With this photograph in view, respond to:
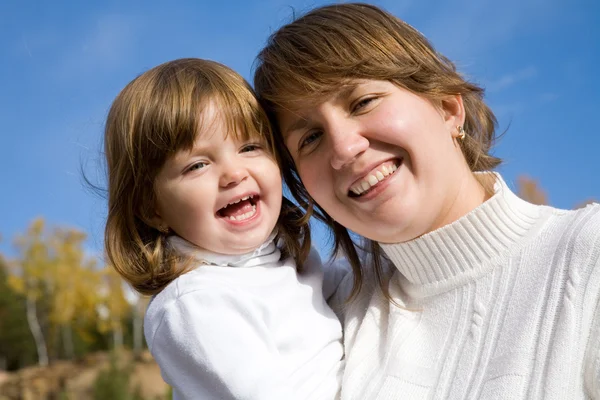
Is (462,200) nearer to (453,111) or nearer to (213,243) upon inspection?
(453,111)

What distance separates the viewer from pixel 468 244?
7.23 feet

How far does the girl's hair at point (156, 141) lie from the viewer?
2.27m

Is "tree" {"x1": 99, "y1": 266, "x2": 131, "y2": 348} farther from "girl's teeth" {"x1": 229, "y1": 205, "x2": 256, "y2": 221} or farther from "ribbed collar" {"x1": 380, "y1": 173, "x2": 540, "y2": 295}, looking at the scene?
"ribbed collar" {"x1": 380, "y1": 173, "x2": 540, "y2": 295}

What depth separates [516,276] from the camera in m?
2.07

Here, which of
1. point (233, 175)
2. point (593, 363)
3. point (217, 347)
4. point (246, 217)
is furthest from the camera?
point (246, 217)

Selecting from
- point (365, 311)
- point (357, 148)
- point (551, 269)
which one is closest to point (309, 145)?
point (357, 148)

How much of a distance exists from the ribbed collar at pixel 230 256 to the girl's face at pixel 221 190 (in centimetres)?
2

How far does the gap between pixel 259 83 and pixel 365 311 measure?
2.68 ft

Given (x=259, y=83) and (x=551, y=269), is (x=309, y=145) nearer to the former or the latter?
(x=259, y=83)

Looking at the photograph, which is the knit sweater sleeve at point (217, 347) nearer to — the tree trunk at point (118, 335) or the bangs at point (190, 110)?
the bangs at point (190, 110)

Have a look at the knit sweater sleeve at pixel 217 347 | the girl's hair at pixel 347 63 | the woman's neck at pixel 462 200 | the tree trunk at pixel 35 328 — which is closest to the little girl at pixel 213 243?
the knit sweater sleeve at pixel 217 347

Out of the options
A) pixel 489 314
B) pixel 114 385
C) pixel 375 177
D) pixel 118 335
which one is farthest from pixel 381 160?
pixel 118 335

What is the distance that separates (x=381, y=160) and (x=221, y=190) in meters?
0.49

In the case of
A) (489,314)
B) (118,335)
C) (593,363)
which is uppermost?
(118,335)
